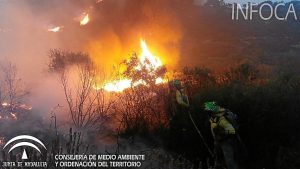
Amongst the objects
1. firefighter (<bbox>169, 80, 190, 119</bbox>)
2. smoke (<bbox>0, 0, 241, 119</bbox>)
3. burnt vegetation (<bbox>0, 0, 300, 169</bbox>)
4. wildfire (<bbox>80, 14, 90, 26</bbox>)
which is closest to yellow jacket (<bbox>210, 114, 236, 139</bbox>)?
burnt vegetation (<bbox>0, 0, 300, 169</bbox>)

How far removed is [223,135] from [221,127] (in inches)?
8.1

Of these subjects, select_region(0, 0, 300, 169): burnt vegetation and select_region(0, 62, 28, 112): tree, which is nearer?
select_region(0, 0, 300, 169): burnt vegetation

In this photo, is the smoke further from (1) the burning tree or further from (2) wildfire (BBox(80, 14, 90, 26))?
(1) the burning tree

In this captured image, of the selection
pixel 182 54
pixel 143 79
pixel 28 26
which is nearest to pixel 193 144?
pixel 143 79

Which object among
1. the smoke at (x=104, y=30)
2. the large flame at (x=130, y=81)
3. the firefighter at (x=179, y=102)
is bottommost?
the firefighter at (x=179, y=102)

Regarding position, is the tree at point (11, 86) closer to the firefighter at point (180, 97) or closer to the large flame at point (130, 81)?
the large flame at point (130, 81)

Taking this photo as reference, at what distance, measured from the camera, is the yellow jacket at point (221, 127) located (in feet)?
31.8

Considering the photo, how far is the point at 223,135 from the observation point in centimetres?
985

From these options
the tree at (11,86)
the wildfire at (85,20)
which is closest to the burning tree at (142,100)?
the tree at (11,86)

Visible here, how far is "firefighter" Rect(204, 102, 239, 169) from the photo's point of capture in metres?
9.73

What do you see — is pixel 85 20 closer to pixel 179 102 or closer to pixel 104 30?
pixel 104 30

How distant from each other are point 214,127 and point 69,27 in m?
12.4

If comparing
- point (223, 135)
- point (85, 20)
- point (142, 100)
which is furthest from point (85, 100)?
point (85, 20)

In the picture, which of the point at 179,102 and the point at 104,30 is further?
the point at 104,30
